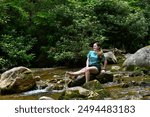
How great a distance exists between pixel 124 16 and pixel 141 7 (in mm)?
5291

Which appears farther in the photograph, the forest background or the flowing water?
the forest background

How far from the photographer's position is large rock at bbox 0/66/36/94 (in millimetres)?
13500

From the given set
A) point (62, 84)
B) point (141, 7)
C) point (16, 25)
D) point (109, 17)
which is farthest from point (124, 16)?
point (62, 84)

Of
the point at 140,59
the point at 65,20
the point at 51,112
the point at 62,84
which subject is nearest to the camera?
the point at 51,112

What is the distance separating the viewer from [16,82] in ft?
44.4

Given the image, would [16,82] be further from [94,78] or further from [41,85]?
[94,78]

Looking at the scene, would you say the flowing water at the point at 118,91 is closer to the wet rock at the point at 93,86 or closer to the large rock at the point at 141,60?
the wet rock at the point at 93,86

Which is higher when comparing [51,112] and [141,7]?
[141,7]

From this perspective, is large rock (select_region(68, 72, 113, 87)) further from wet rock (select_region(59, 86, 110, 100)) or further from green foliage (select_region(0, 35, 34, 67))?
green foliage (select_region(0, 35, 34, 67))

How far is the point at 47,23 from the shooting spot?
22844mm

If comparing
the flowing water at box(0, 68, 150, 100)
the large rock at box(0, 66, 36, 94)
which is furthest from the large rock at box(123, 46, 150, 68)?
the large rock at box(0, 66, 36, 94)

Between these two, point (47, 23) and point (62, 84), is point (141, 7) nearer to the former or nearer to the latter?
point (47, 23)

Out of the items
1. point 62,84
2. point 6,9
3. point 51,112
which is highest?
point 6,9

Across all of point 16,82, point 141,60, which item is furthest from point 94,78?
point 141,60
